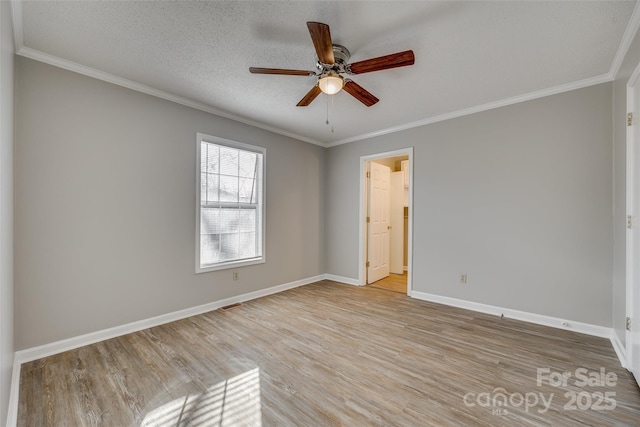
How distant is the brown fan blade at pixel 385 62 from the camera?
1.79m

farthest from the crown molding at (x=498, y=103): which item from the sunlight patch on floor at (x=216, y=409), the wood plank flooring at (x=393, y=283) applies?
the sunlight patch on floor at (x=216, y=409)

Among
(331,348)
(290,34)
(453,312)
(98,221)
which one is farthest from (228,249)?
(453,312)

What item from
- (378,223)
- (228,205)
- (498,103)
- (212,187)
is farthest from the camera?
(378,223)

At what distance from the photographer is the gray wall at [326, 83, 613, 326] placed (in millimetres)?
2648

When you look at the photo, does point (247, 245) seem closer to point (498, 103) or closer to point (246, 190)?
point (246, 190)

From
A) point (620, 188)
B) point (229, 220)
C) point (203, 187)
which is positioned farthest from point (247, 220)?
point (620, 188)

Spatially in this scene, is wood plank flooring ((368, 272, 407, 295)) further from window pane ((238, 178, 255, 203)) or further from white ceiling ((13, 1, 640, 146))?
white ceiling ((13, 1, 640, 146))

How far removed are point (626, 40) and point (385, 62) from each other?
1.92 m

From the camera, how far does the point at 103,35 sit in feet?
6.67

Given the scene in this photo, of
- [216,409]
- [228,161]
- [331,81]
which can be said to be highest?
[331,81]

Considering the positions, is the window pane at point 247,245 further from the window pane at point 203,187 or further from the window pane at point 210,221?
the window pane at point 203,187

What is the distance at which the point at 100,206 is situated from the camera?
2.54 metres

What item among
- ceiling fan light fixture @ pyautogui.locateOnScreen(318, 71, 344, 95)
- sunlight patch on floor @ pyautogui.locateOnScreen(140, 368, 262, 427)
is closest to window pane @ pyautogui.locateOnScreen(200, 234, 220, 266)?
sunlight patch on floor @ pyautogui.locateOnScreen(140, 368, 262, 427)

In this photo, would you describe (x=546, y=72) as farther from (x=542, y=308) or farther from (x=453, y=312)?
(x=453, y=312)
